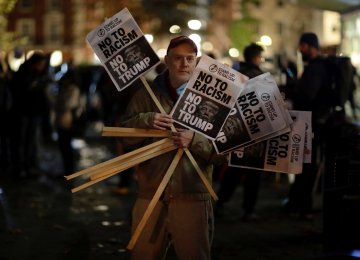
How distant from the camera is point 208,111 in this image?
16.1 ft

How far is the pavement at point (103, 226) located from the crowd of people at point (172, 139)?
347mm

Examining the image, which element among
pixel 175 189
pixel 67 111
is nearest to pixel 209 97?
pixel 175 189

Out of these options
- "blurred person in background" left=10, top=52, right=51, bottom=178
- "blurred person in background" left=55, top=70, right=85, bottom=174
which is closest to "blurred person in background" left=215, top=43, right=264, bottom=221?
"blurred person in background" left=55, top=70, right=85, bottom=174

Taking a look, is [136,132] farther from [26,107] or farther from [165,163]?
[26,107]

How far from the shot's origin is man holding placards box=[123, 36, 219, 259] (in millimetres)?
5016

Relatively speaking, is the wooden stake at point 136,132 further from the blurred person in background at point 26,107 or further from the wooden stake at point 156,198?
the blurred person in background at point 26,107

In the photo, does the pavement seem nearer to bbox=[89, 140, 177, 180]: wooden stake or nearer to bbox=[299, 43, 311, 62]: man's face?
bbox=[89, 140, 177, 180]: wooden stake

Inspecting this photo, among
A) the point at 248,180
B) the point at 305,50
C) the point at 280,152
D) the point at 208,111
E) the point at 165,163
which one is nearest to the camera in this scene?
the point at 208,111

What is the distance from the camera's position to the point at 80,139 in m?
22.4

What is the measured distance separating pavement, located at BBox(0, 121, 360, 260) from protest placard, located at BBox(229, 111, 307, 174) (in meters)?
1.18

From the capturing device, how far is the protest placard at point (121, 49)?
17.0ft

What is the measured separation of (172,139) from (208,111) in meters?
0.29

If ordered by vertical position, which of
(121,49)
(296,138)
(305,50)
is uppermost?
(305,50)

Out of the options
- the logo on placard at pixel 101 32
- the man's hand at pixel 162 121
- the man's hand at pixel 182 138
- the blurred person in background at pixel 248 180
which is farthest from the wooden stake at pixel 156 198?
the blurred person in background at pixel 248 180
